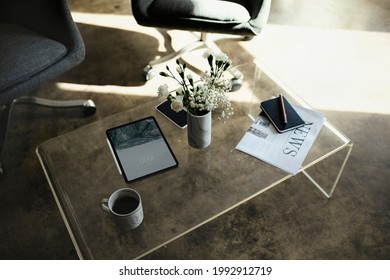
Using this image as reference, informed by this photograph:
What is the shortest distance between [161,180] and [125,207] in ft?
0.56

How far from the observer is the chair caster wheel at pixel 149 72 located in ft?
6.76

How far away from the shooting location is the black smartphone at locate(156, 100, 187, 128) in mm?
1423

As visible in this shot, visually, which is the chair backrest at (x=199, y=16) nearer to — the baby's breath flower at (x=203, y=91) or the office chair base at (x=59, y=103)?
the office chair base at (x=59, y=103)

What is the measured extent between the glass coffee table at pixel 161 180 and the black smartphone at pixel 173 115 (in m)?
0.02

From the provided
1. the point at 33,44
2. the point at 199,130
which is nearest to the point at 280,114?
the point at 199,130

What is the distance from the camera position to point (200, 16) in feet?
5.67

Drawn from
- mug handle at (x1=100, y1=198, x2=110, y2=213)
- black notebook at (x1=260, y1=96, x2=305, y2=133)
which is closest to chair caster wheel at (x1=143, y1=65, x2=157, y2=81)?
black notebook at (x1=260, y1=96, x2=305, y2=133)

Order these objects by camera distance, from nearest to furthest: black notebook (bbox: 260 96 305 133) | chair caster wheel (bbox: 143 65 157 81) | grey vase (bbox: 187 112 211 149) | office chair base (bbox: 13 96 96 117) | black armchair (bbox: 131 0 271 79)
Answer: grey vase (bbox: 187 112 211 149)
black notebook (bbox: 260 96 305 133)
black armchair (bbox: 131 0 271 79)
office chair base (bbox: 13 96 96 117)
chair caster wheel (bbox: 143 65 157 81)

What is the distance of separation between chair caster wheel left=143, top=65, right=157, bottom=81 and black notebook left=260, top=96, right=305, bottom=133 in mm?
803

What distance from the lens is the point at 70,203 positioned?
4.03 feet

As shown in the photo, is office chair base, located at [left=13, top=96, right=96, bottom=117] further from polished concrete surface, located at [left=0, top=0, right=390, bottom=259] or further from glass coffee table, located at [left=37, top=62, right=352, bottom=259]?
glass coffee table, located at [left=37, top=62, right=352, bottom=259]

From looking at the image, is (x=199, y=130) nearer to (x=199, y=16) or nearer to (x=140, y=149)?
(x=140, y=149)

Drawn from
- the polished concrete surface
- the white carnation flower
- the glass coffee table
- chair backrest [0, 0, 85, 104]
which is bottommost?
the polished concrete surface

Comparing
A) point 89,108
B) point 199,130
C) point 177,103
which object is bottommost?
point 89,108
